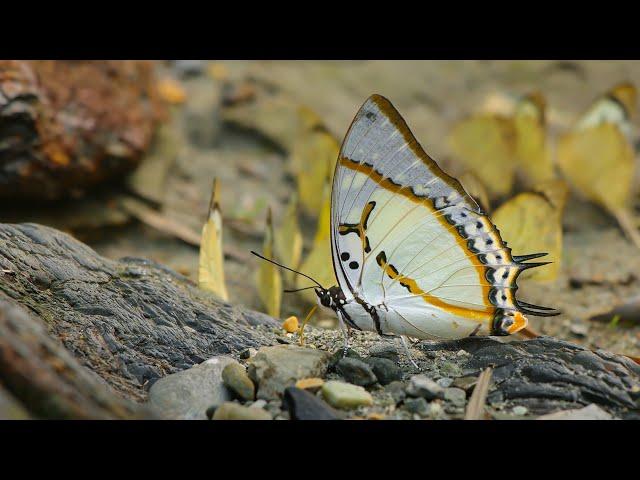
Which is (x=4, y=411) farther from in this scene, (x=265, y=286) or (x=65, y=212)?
(x=65, y=212)

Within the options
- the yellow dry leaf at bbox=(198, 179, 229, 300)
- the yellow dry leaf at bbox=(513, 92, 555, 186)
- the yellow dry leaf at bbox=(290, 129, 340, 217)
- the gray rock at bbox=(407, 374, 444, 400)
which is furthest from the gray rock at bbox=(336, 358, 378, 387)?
the yellow dry leaf at bbox=(513, 92, 555, 186)

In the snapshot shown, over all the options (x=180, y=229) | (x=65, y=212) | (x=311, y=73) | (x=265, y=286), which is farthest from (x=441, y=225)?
(x=311, y=73)

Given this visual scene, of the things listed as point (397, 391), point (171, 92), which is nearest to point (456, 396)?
point (397, 391)

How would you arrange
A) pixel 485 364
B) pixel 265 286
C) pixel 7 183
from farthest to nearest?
pixel 7 183
pixel 265 286
pixel 485 364

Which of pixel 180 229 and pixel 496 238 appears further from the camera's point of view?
pixel 180 229

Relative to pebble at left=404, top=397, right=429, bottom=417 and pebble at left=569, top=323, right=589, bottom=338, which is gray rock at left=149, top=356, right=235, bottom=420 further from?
pebble at left=569, top=323, right=589, bottom=338

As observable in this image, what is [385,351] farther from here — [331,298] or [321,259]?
[321,259]

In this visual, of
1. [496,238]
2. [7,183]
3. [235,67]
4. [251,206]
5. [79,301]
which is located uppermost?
[235,67]
